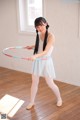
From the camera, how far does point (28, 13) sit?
197 inches

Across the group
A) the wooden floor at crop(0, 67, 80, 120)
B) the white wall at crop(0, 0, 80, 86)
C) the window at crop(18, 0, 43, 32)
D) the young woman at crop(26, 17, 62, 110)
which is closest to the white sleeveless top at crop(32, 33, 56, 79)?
the young woman at crop(26, 17, 62, 110)

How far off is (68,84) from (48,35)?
152 cm

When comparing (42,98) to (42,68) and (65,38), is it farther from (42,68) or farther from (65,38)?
(65,38)

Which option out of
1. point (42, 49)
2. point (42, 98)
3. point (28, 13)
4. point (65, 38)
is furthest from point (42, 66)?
point (28, 13)

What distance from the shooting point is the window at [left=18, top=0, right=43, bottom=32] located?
4.86m

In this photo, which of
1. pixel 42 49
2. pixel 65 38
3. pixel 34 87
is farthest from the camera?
pixel 65 38

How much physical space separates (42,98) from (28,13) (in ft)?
6.92

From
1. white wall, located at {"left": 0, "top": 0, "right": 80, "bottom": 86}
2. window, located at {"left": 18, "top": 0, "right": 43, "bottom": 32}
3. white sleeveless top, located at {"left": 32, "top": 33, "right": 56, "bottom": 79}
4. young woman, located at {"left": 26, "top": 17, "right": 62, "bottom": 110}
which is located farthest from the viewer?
window, located at {"left": 18, "top": 0, "right": 43, "bottom": 32}

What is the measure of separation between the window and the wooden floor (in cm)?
103

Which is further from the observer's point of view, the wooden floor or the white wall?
the white wall

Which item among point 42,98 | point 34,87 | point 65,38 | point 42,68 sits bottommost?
point 42,98

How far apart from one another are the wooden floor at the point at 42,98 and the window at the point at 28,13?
1.03 meters

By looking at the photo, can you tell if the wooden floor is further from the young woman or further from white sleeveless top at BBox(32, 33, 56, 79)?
white sleeveless top at BBox(32, 33, 56, 79)

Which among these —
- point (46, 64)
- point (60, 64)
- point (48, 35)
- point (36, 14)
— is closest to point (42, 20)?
point (48, 35)
